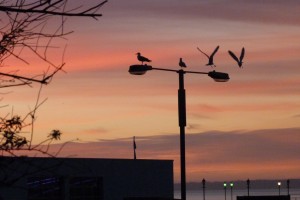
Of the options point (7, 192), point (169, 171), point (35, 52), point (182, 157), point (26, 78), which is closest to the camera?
point (26, 78)

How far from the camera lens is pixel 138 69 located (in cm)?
2230

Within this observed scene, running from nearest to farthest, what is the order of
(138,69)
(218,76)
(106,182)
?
(138,69) → (218,76) → (106,182)

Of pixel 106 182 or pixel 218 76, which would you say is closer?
pixel 218 76

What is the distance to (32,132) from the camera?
19.5 feet

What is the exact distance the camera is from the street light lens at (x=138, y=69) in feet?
73.0

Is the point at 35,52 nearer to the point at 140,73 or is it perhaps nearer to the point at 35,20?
the point at 35,20

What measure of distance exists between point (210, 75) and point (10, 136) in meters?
17.1

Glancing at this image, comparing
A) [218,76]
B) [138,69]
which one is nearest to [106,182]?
[218,76]

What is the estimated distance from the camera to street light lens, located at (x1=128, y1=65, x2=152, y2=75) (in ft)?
73.0

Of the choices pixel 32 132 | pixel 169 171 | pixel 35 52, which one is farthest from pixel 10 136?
pixel 169 171

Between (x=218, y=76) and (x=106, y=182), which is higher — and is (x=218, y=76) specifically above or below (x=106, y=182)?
below

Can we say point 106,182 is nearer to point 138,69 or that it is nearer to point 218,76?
point 218,76

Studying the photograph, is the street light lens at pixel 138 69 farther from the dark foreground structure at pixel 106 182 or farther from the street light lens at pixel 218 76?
the dark foreground structure at pixel 106 182

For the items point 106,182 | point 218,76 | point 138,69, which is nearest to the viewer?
point 138,69
